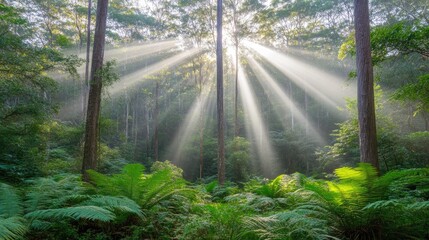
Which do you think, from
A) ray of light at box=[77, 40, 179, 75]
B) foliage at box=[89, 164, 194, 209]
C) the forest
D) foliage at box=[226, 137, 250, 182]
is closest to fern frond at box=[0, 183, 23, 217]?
the forest

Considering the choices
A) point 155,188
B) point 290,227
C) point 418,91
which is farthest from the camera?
point 418,91

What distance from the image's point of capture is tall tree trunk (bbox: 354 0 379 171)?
17.7 ft

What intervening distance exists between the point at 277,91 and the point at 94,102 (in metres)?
24.2

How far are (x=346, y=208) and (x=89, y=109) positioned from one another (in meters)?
6.54

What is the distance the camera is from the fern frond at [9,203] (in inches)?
133

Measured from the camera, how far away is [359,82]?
568 cm

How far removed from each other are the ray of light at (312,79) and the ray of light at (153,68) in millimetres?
7428

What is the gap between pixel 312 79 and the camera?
27.5 m

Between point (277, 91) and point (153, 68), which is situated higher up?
point (153, 68)

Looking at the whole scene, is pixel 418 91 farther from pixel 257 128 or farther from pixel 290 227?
pixel 257 128

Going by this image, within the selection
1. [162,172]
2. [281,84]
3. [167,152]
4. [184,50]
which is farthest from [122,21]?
[162,172]

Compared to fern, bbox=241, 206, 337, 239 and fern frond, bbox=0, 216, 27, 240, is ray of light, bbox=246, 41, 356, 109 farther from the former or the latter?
fern frond, bbox=0, 216, 27, 240

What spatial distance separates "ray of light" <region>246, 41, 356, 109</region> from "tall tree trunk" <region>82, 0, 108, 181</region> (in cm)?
2060

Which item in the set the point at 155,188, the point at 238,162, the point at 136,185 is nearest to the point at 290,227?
the point at 155,188
